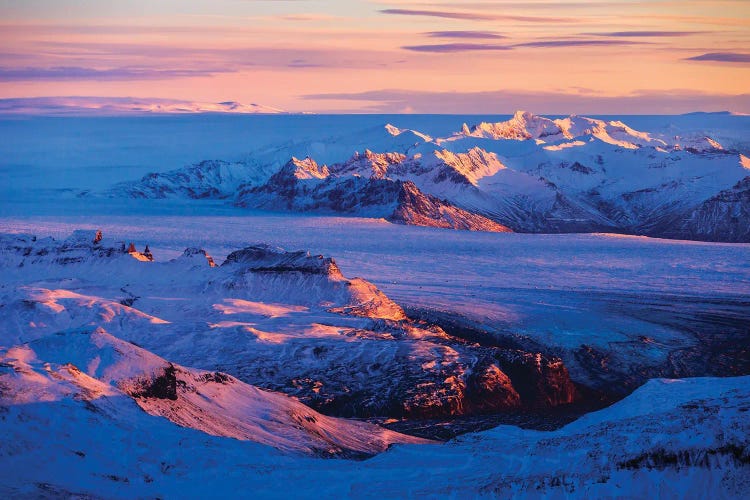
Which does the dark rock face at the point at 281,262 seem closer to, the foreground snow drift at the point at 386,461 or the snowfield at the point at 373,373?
the snowfield at the point at 373,373

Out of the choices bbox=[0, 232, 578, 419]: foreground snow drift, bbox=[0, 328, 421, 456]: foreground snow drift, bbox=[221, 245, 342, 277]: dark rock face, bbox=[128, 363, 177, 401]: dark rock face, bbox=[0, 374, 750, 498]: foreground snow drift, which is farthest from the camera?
bbox=[221, 245, 342, 277]: dark rock face

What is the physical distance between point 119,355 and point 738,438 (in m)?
26.2

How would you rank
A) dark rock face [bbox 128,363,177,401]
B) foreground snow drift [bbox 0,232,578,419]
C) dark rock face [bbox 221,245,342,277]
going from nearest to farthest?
dark rock face [bbox 128,363,177,401]
foreground snow drift [bbox 0,232,578,419]
dark rock face [bbox 221,245,342,277]

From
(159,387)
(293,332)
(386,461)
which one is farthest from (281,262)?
(386,461)

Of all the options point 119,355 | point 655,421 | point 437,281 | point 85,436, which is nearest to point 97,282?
point 437,281

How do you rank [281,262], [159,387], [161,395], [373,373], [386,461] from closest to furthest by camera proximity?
[386,461], [161,395], [159,387], [373,373], [281,262]

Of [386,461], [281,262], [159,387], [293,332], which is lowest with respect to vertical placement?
[281,262]

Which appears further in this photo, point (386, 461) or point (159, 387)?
point (159, 387)

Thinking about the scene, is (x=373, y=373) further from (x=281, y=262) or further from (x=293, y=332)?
(x=281, y=262)

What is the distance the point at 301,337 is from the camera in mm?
72188

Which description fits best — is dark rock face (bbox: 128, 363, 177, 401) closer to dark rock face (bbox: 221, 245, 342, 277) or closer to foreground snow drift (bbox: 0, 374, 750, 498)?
foreground snow drift (bbox: 0, 374, 750, 498)

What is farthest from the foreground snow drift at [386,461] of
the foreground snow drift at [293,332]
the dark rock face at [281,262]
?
the dark rock face at [281,262]

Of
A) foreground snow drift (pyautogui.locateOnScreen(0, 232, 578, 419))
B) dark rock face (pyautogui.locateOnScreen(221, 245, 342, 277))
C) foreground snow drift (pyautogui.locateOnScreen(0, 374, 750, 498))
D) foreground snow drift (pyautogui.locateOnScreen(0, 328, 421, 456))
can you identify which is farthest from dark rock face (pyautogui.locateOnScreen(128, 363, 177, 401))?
dark rock face (pyautogui.locateOnScreen(221, 245, 342, 277))

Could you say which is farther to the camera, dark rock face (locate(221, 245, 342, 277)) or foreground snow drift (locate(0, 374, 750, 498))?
dark rock face (locate(221, 245, 342, 277))
